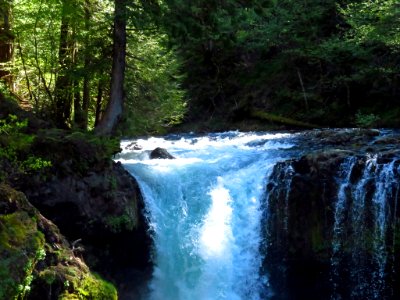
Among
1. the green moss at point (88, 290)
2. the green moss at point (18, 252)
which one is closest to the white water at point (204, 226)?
the green moss at point (88, 290)

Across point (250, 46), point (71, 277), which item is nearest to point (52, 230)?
point (71, 277)

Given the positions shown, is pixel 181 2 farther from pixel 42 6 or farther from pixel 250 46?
pixel 250 46

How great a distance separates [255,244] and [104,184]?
12.6 ft

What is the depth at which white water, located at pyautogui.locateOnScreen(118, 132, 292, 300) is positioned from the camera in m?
10.3

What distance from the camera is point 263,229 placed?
11.1 metres

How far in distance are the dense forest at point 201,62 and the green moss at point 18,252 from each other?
513 centimetres

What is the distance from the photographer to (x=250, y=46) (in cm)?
2534

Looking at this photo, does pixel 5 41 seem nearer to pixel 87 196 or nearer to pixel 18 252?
pixel 87 196

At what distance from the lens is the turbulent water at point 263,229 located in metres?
10.1

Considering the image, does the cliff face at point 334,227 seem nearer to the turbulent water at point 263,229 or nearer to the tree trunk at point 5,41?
the turbulent water at point 263,229

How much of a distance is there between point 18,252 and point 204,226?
5.58m

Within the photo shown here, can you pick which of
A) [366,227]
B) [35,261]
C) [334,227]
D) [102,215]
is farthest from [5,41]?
[366,227]

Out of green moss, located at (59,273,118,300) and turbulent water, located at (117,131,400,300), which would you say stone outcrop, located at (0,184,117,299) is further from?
turbulent water, located at (117,131,400,300)

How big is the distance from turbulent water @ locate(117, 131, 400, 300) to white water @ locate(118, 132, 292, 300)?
0.02 meters
